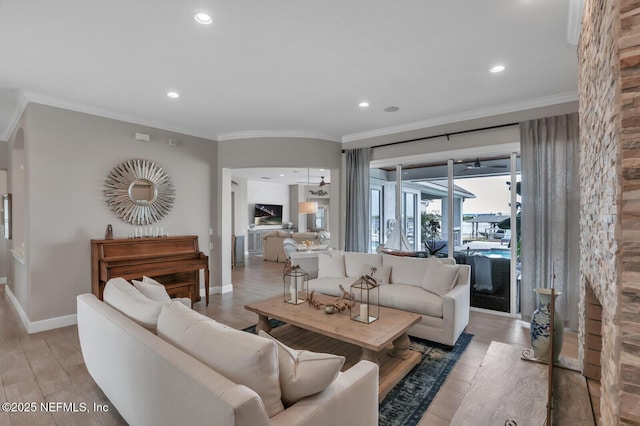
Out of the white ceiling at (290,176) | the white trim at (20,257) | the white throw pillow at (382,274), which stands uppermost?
the white ceiling at (290,176)

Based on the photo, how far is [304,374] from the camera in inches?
54.2

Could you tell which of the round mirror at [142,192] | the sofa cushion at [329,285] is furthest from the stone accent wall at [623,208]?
the round mirror at [142,192]

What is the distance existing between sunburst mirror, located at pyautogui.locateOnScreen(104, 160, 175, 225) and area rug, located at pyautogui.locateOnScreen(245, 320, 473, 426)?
399cm

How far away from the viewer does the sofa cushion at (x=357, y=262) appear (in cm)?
434

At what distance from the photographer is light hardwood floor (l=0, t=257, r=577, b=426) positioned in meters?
2.17

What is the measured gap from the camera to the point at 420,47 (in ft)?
8.68

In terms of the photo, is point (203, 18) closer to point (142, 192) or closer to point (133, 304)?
point (133, 304)

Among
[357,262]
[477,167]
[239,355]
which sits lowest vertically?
[357,262]

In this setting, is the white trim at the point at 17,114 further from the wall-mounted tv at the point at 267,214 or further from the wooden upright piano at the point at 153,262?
the wall-mounted tv at the point at 267,214

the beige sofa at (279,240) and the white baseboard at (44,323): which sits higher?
the beige sofa at (279,240)

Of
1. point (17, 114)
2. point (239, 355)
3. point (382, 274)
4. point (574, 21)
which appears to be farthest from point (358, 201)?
point (17, 114)

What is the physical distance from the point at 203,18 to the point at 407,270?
11.1ft

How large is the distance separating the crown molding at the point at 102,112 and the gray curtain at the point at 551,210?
490 cm

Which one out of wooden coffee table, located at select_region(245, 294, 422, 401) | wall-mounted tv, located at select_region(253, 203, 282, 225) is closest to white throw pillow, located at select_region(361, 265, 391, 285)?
wooden coffee table, located at select_region(245, 294, 422, 401)
